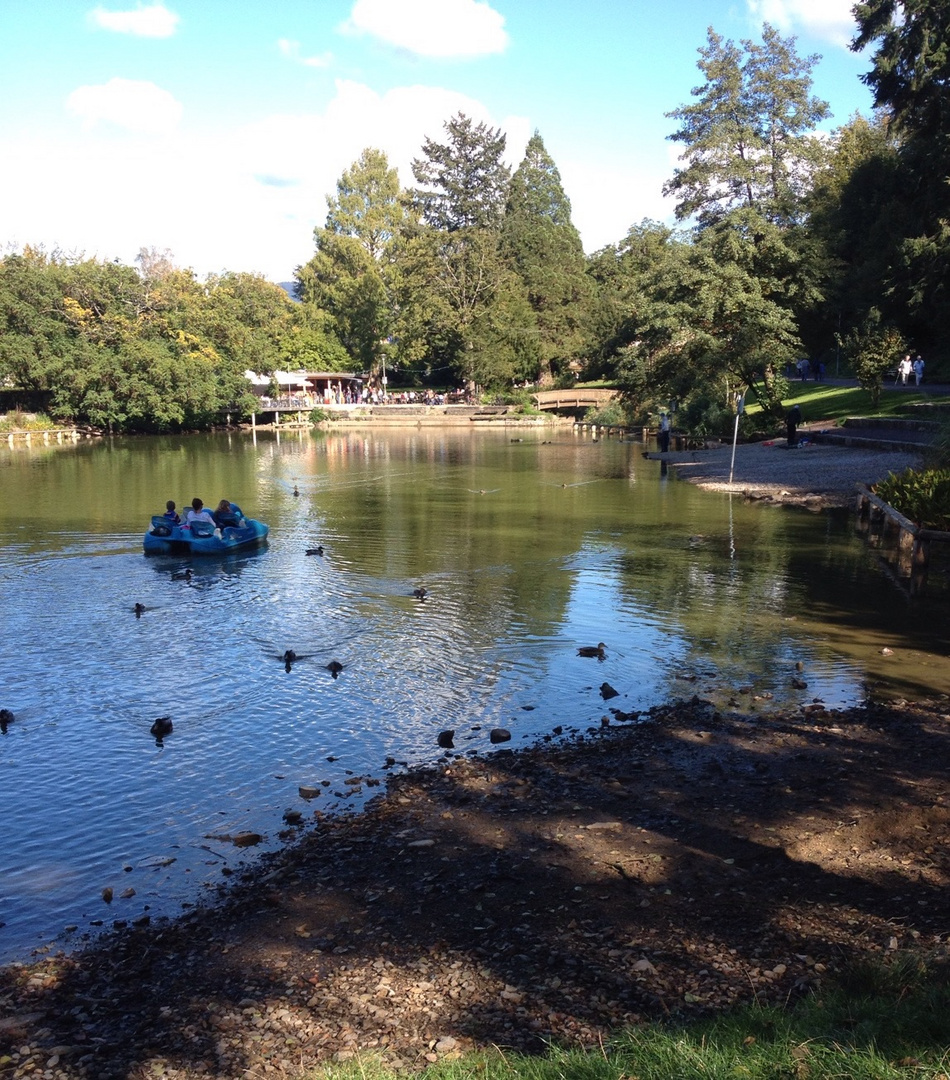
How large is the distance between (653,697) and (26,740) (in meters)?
8.81

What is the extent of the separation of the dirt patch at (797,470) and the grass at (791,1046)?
27372 millimetres

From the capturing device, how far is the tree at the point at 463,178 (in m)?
107

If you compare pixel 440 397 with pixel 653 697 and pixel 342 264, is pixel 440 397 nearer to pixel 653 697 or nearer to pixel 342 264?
pixel 342 264

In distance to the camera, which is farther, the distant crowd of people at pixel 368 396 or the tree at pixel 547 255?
the tree at pixel 547 255

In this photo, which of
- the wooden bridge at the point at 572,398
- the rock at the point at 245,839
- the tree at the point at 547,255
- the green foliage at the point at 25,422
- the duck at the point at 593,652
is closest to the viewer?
the rock at the point at 245,839

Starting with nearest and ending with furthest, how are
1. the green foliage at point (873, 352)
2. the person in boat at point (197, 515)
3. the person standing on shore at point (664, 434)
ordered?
1. the person in boat at point (197, 515)
2. the green foliage at point (873, 352)
3. the person standing on shore at point (664, 434)

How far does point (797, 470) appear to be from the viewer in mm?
39469

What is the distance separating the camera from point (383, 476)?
4769 centimetres

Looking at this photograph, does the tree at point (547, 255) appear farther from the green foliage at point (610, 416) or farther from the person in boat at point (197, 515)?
the person in boat at point (197, 515)

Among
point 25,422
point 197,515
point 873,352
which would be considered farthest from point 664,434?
point 25,422

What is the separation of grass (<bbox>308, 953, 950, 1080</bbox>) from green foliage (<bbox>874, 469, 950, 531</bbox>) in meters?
17.2

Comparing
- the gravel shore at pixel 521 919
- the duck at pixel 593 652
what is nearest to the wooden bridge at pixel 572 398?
the duck at pixel 593 652

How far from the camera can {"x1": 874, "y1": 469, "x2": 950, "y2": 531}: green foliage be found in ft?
70.0

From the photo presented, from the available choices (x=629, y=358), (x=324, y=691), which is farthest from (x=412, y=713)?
(x=629, y=358)
